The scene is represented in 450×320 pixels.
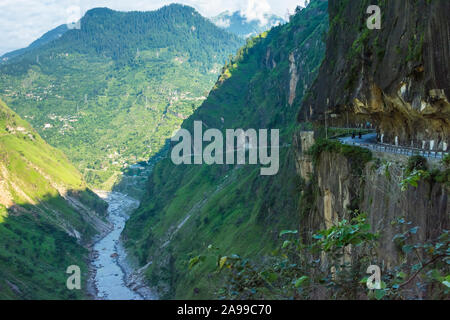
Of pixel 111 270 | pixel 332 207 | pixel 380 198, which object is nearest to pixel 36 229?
pixel 111 270

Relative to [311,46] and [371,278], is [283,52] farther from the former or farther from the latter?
[371,278]

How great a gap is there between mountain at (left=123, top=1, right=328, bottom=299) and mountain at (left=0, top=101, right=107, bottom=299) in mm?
17559

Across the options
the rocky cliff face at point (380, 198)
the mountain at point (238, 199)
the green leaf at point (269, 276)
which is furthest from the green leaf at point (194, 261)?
the mountain at point (238, 199)

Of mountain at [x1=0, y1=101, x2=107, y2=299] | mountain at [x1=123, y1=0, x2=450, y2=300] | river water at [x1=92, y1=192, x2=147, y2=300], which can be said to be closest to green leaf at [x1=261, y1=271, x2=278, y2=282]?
mountain at [x1=123, y1=0, x2=450, y2=300]

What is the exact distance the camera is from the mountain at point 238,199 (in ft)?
311

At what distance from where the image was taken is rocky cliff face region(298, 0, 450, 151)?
83.0ft

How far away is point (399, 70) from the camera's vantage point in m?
29.1

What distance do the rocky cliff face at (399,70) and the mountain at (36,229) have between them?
8400 centimetres

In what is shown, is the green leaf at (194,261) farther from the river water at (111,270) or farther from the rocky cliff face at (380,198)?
the river water at (111,270)

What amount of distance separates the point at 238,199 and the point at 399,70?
9317cm

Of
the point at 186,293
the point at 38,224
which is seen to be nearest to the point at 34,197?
the point at 38,224

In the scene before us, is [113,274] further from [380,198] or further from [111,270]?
[380,198]

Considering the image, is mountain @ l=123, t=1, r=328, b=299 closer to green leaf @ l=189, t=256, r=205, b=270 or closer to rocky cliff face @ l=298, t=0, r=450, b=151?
rocky cliff face @ l=298, t=0, r=450, b=151
